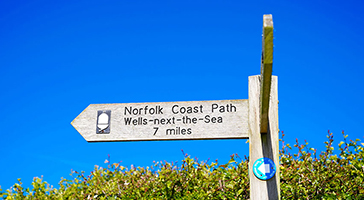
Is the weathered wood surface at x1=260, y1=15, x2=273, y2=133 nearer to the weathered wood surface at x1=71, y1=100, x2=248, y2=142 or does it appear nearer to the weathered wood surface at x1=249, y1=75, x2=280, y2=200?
the weathered wood surface at x1=249, y1=75, x2=280, y2=200

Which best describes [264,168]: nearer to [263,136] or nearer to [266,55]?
[263,136]

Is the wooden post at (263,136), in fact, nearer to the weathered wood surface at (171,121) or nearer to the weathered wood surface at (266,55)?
the weathered wood surface at (266,55)

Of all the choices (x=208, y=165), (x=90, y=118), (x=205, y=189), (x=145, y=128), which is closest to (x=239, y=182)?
(x=205, y=189)

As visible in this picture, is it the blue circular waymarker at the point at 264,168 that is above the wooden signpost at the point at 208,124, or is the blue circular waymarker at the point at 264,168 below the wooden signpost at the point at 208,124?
below

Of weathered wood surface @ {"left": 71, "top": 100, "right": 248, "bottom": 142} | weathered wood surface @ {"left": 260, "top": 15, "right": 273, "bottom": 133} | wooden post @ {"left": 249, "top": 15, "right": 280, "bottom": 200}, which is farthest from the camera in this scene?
weathered wood surface @ {"left": 71, "top": 100, "right": 248, "bottom": 142}

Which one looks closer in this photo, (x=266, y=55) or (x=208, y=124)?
(x=266, y=55)

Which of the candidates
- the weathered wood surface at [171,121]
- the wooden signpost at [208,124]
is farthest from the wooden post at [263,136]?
the weathered wood surface at [171,121]

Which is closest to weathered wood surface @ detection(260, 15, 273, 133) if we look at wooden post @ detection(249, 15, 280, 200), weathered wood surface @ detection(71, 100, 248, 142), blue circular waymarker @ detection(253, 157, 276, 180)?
wooden post @ detection(249, 15, 280, 200)

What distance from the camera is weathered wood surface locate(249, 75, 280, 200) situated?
291 centimetres

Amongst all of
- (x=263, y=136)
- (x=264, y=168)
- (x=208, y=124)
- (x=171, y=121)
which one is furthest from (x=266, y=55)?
(x=171, y=121)

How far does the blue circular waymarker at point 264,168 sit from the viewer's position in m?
2.93

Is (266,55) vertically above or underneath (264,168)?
above

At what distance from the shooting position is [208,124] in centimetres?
A: 343

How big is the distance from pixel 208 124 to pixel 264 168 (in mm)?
716
